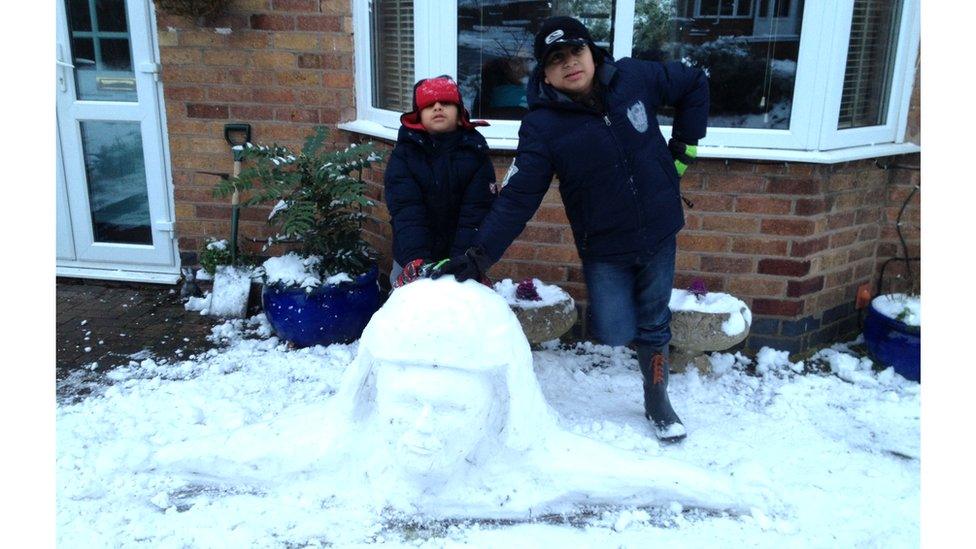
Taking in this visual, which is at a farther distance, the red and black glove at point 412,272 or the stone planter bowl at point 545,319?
the stone planter bowl at point 545,319

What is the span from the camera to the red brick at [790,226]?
360 centimetres

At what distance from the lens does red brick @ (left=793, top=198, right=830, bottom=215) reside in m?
3.56

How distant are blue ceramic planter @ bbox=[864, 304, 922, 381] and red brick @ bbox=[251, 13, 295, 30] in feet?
11.7

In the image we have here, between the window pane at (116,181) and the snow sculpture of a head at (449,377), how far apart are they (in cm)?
295

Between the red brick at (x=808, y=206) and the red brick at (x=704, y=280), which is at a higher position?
the red brick at (x=808, y=206)

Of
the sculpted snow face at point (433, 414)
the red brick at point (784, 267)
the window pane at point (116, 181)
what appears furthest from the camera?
the window pane at point (116, 181)

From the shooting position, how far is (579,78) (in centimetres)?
255

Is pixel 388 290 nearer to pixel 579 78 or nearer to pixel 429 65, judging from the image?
pixel 429 65

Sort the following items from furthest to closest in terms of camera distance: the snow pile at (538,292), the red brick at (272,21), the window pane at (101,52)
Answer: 1. the window pane at (101,52)
2. the red brick at (272,21)
3. the snow pile at (538,292)

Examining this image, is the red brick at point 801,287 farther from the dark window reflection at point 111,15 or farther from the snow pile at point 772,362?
the dark window reflection at point 111,15

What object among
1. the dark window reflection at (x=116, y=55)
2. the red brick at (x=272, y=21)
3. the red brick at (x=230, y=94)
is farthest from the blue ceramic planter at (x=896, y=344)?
the dark window reflection at (x=116, y=55)

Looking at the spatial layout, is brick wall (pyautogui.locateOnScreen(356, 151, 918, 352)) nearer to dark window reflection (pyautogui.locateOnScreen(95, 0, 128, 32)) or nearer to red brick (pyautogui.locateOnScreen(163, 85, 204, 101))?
red brick (pyautogui.locateOnScreen(163, 85, 204, 101))

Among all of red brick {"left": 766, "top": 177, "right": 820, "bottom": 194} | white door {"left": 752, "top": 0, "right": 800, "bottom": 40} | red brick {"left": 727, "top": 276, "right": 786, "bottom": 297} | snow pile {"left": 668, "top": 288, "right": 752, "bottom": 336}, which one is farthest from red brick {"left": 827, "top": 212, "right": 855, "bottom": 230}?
white door {"left": 752, "top": 0, "right": 800, "bottom": 40}

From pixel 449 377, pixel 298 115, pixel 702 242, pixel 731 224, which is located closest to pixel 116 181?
pixel 298 115
